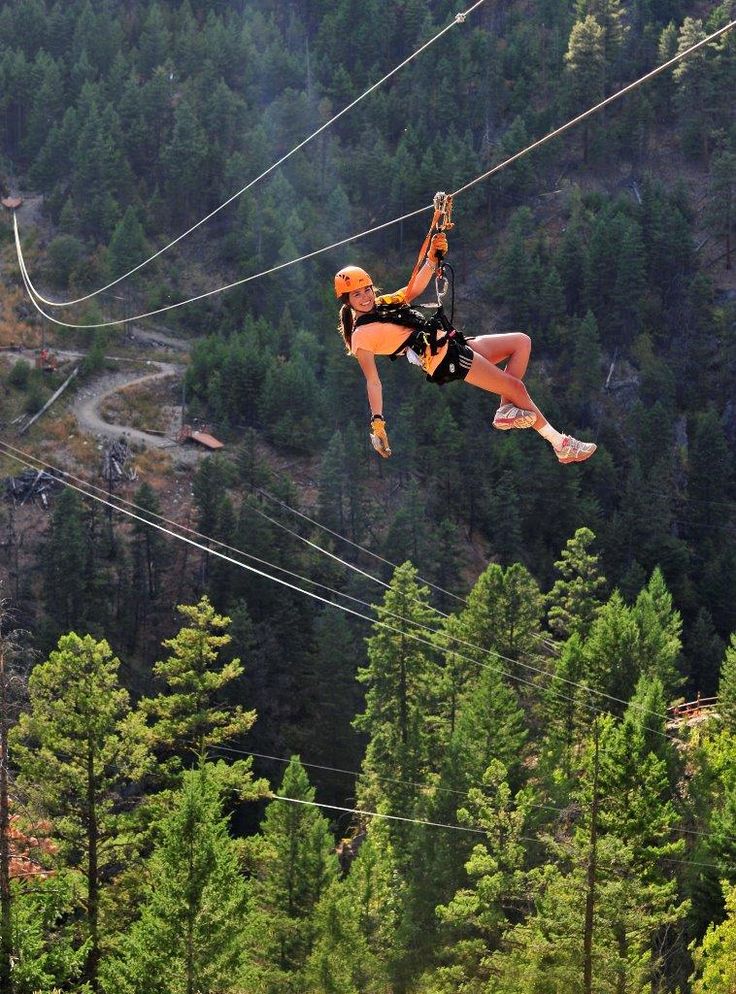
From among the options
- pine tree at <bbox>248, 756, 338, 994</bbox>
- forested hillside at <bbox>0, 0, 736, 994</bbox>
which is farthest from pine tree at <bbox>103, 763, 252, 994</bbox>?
pine tree at <bbox>248, 756, 338, 994</bbox>

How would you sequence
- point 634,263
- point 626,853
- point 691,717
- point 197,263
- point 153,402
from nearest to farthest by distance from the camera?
point 626,853, point 691,717, point 153,402, point 634,263, point 197,263

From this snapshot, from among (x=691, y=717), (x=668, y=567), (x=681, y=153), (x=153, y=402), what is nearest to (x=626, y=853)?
(x=691, y=717)

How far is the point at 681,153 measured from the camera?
9769cm

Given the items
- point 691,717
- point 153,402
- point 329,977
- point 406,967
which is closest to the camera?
point 329,977

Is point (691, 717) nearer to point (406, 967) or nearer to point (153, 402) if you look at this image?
point (406, 967)

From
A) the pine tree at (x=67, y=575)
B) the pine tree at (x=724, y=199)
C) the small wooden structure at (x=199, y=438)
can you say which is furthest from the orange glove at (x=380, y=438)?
the pine tree at (x=724, y=199)

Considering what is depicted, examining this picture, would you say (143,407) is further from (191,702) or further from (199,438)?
(191,702)

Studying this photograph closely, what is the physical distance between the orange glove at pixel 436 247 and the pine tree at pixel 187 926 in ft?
59.3

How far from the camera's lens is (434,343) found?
45.0ft

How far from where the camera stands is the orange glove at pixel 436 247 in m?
13.8

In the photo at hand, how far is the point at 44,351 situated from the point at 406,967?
49593 mm

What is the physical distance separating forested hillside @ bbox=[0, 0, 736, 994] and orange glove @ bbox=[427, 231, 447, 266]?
12753mm

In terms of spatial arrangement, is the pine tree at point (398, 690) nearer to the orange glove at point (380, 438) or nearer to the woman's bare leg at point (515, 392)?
the orange glove at point (380, 438)

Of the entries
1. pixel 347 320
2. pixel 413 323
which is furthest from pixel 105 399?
pixel 413 323
